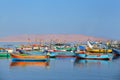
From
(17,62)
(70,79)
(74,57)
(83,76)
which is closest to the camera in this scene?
(70,79)

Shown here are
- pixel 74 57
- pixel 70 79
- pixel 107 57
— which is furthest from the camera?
pixel 74 57

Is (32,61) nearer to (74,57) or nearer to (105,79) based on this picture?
(74,57)

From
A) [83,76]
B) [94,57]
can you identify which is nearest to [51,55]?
[94,57]

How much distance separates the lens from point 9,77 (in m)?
22.3

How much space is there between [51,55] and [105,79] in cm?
1935

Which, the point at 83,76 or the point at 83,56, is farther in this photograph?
the point at 83,56

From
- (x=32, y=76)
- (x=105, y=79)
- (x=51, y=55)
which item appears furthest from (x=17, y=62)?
(x=105, y=79)

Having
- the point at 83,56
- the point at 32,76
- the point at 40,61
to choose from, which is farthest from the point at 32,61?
the point at 32,76

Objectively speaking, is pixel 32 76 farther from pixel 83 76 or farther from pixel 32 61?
pixel 32 61

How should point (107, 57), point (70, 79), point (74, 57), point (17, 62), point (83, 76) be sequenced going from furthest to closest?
point (74, 57) < point (107, 57) < point (17, 62) < point (83, 76) < point (70, 79)

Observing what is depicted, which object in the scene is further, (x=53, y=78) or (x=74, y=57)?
(x=74, y=57)

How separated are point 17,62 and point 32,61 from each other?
4.74ft

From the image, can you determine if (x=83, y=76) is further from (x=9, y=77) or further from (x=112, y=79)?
(x=9, y=77)

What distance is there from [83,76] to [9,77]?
15.5 feet
